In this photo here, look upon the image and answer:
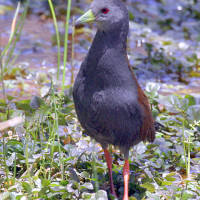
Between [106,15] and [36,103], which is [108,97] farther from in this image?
[36,103]

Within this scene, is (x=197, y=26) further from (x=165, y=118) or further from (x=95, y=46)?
(x=95, y=46)

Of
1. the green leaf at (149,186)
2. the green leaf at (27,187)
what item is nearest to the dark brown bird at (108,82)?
the green leaf at (149,186)

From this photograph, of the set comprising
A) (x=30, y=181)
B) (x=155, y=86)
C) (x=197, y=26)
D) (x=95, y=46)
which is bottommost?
(x=30, y=181)

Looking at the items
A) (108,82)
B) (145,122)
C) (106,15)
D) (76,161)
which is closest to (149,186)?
(145,122)

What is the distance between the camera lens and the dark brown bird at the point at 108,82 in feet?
9.62

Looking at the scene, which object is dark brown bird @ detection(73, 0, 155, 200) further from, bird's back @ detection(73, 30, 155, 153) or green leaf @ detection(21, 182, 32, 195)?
green leaf @ detection(21, 182, 32, 195)

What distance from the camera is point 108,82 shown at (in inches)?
115

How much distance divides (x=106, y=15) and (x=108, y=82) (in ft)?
1.47

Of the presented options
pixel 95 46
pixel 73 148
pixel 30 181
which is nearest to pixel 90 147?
pixel 73 148

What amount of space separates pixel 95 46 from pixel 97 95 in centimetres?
34

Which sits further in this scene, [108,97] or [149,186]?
[149,186]

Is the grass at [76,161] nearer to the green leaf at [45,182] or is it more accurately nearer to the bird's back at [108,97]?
Answer: the green leaf at [45,182]

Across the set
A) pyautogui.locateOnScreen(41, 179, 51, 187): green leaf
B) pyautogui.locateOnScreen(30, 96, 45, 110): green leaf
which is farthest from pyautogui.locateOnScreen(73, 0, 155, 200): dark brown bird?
pyautogui.locateOnScreen(30, 96, 45, 110): green leaf

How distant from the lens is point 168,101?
396 cm
